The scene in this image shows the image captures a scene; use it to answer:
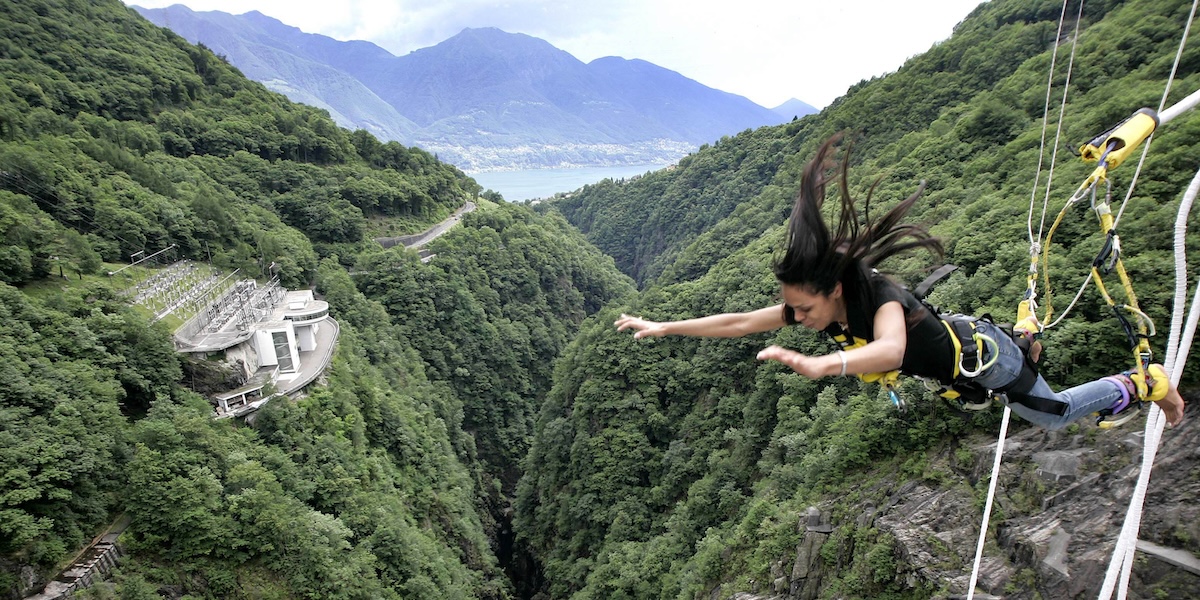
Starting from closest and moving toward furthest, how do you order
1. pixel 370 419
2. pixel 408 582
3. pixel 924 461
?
pixel 924 461, pixel 408 582, pixel 370 419

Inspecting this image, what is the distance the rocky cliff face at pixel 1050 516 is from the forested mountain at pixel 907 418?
32 mm

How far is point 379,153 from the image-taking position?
6044 cm

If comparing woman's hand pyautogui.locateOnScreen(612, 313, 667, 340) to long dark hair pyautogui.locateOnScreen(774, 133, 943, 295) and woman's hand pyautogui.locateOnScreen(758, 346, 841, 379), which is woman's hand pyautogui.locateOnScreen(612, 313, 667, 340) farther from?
woman's hand pyautogui.locateOnScreen(758, 346, 841, 379)

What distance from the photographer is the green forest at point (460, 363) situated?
11500mm

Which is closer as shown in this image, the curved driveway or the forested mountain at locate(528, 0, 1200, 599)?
the forested mountain at locate(528, 0, 1200, 599)

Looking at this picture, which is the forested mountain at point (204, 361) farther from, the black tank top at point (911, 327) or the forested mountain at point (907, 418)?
the black tank top at point (911, 327)

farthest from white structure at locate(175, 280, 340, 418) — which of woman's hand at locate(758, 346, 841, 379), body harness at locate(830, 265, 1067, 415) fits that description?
woman's hand at locate(758, 346, 841, 379)

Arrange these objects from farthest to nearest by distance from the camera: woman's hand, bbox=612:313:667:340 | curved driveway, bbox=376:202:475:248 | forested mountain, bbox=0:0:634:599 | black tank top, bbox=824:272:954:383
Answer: curved driveway, bbox=376:202:475:248 < forested mountain, bbox=0:0:634:599 < woman's hand, bbox=612:313:667:340 < black tank top, bbox=824:272:954:383

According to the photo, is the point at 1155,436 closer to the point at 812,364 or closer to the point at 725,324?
the point at 725,324

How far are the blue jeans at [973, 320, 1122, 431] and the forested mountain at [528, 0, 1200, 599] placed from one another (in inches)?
52.5

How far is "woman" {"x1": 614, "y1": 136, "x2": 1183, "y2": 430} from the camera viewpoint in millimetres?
2395

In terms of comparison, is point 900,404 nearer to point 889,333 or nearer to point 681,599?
point 889,333

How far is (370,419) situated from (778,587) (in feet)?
59.6

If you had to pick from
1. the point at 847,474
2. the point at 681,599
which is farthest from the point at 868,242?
the point at 681,599
